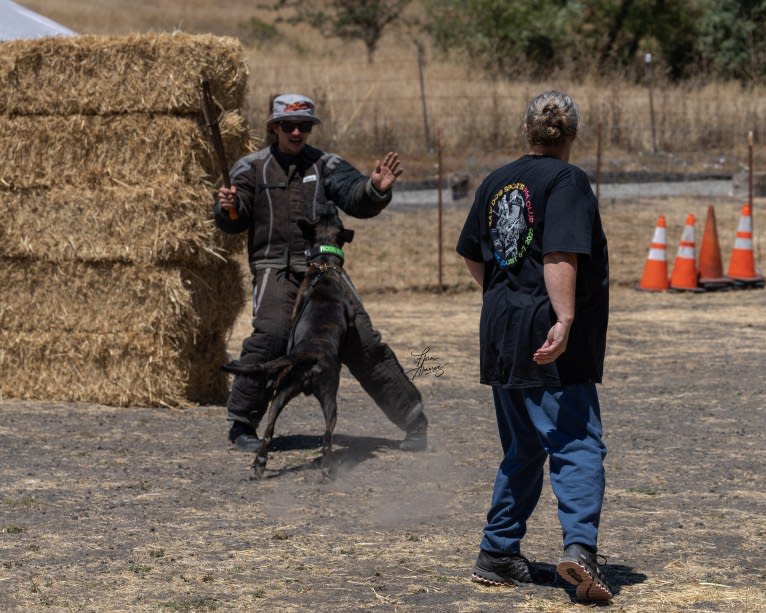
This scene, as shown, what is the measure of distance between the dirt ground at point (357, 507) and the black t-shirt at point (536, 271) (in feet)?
2.89

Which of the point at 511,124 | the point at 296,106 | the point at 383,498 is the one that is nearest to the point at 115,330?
the point at 296,106

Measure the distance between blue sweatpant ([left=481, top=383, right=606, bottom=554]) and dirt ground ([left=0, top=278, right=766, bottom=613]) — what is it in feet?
1.14

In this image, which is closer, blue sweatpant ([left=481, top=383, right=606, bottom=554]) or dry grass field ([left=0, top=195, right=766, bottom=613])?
blue sweatpant ([left=481, top=383, right=606, bottom=554])

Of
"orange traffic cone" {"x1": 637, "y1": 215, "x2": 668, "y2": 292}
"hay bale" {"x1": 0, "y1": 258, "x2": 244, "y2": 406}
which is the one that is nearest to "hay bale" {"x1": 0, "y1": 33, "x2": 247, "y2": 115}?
"hay bale" {"x1": 0, "y1": 258, "x2": 244, "y2": 406}

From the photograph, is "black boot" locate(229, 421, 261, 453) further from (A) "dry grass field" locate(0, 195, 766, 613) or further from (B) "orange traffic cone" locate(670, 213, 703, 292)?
(B) "orange traffic cone" locate(670, 213, 703, 292)

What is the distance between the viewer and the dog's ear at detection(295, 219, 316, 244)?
7.84 m

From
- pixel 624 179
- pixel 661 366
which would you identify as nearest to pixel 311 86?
pixel 624 179

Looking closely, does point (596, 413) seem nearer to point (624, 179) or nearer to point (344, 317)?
point (344, 317)

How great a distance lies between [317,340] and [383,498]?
3.31 ft

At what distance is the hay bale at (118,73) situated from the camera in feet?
30.2

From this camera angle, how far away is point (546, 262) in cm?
497

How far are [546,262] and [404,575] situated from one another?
1419 millimetres

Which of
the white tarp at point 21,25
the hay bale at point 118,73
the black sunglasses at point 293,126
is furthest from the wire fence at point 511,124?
the black sunglasses at point 293,126

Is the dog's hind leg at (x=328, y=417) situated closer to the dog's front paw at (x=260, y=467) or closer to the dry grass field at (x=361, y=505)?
the dry grass field at (x=361, y=505)
